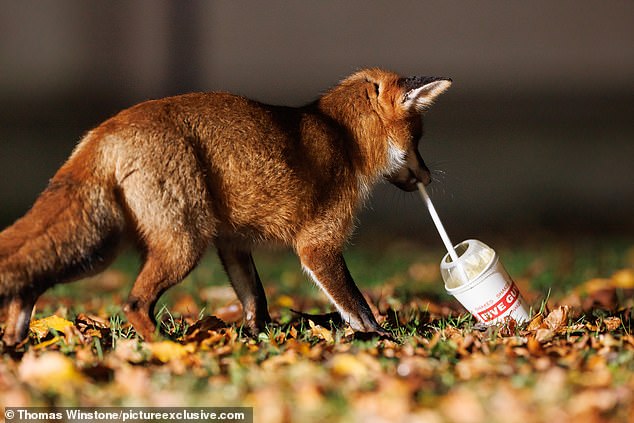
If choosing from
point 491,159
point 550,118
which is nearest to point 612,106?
point 550,118

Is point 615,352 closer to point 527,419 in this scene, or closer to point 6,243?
point 527,419

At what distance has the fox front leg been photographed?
5469 mm

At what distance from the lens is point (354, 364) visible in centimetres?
427

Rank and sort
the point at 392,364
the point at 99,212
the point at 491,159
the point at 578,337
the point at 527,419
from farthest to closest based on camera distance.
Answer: the point at 491,159
the point at 578,337
the point at 99,212
the point at 392,364
the point at 527,419

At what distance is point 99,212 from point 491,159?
1061 centimetres

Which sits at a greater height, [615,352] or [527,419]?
[527,419]

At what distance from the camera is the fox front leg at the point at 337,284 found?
5469mm

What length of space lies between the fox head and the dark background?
8.28 m

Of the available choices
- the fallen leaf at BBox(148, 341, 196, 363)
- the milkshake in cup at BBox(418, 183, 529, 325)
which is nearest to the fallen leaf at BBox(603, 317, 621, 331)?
the milkshake in cup at BBox(418, 183, 529, 325)

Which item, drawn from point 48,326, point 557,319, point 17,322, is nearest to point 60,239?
point 17,322

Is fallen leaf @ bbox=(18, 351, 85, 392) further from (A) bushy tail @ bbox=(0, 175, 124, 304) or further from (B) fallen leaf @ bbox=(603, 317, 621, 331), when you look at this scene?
(B) fallen leaf @ bbox=(603, 317, 621, 331)

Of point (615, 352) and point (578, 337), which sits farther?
point (578, 337)

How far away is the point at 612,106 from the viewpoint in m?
16.0

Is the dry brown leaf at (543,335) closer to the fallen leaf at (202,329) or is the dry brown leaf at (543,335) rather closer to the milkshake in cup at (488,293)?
the milkshake in cup at (488,293)
